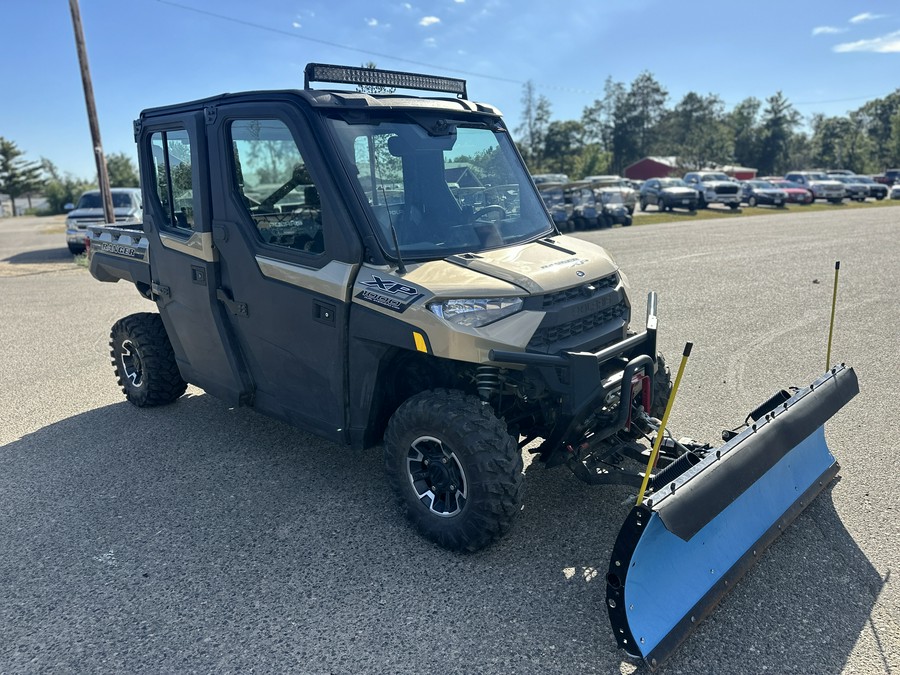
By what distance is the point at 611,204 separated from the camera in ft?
80.7

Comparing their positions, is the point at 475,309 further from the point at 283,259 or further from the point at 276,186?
the point at 276,186

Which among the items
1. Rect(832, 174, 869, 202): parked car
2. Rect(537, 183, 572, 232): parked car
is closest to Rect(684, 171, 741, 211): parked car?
Rect(832, 174, 869, 202): parked car

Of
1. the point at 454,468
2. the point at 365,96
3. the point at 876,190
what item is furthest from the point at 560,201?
the point at 876,190

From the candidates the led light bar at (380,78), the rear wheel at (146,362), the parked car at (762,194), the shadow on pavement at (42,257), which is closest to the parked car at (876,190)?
the parked car at (762,194)

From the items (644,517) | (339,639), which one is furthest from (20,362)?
(644,517)

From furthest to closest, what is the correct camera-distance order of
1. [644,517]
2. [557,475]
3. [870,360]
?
[870,360] → [557,475] → [644,517]

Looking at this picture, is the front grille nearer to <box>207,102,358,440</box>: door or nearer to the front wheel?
the front wheel

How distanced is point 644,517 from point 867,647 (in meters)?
1.19

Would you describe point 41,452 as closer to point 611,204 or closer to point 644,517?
point 644,517

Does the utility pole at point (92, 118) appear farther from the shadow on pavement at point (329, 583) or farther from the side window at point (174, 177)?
the shadow on pavement at point (329, 583)

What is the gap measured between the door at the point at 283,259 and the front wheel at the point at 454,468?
0.52 meters

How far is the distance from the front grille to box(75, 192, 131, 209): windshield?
1746 centimetres

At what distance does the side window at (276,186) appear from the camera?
385 cm

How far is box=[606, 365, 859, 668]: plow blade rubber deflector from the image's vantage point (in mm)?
2676
